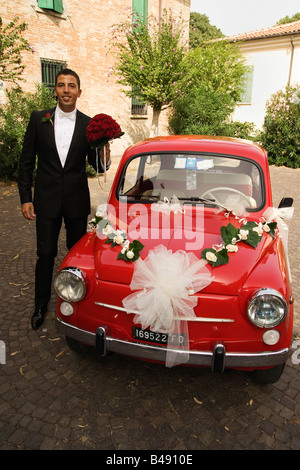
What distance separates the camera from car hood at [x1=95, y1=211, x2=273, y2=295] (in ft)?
7.82

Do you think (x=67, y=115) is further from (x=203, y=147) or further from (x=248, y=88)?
(x=248, y=88)

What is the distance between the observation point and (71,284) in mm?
2549

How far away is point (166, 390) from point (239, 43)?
21643 mm

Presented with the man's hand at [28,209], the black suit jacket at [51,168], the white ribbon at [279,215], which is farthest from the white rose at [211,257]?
the man's hand at [28,209]

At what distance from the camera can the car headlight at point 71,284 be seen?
8.18 feet

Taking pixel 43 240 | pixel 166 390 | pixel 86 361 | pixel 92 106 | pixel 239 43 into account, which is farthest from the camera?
pixel 239 43

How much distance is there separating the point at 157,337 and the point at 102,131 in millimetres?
1710

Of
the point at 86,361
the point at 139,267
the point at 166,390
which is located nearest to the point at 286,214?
the point at 139,267

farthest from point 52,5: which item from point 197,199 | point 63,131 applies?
point 197,199

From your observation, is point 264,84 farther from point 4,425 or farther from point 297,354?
point 4,425

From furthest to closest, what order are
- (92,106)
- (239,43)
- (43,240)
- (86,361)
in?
(239,43), (92,106), (43,240), (86,361)

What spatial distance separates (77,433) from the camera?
2301 mm

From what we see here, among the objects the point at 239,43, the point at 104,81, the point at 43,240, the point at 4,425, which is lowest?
the point at 4,425

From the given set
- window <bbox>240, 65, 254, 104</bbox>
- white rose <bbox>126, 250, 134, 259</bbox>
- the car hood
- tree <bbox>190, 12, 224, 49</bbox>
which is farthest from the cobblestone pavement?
tree <bbox>190, 12, 224, 49</bbox>
